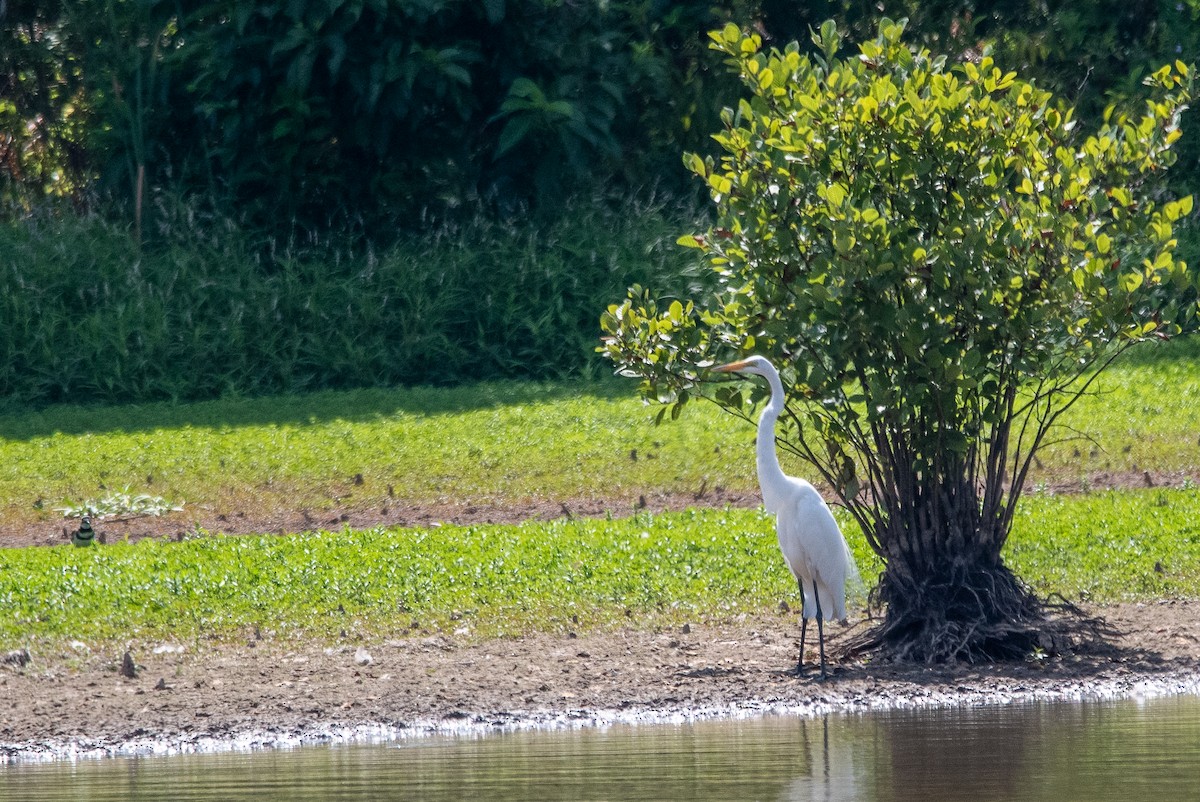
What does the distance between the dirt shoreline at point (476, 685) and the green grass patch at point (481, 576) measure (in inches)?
13.3

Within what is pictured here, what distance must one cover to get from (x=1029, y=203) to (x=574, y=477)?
5.89 metres

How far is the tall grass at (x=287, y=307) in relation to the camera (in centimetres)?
1786

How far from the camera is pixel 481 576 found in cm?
1083

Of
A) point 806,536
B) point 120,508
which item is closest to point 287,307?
point 120,508

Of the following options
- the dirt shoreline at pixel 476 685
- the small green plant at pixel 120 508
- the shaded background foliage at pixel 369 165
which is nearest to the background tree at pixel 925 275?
the dirt shoreline at pixel 476 685

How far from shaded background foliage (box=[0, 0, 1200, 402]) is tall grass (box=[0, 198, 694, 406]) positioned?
0.10 feet

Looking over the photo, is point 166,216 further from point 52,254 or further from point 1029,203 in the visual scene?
point 1029,203

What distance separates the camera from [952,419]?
8.98m

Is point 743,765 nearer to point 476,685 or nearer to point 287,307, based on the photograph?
point 476,685

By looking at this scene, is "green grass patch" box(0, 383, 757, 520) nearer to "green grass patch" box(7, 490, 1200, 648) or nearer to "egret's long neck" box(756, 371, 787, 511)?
"green grass patch" box(7, 490, 1200, 648)

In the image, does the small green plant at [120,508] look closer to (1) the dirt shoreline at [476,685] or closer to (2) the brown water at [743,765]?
(1) the dirt shoreline at [476,685]

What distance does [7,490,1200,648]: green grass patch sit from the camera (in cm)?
1018

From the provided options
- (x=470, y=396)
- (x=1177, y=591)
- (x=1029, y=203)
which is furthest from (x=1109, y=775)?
(x=470, y=396)

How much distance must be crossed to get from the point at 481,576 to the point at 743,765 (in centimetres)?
386
